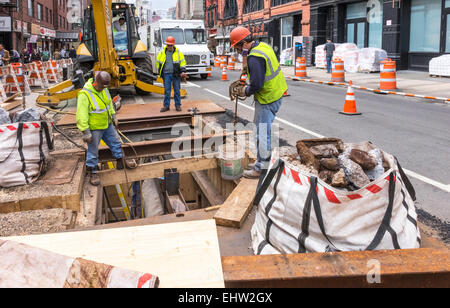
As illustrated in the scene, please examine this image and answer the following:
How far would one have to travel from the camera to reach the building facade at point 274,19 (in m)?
33.6

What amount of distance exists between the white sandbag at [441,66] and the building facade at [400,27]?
80.2 inches

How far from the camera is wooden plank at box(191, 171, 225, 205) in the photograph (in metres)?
7.39

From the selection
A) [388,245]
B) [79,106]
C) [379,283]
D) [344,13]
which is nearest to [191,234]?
[379,283]

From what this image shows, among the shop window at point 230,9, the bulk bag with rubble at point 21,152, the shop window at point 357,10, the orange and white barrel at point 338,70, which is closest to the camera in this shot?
the bulk bag with rubble at point 21,152

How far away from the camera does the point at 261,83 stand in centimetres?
526

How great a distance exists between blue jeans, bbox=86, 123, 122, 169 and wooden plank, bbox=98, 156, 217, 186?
344mm

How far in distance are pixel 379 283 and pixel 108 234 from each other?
1.84m

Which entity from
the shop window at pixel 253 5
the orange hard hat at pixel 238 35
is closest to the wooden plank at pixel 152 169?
the orange hard hat at pixel 238 35

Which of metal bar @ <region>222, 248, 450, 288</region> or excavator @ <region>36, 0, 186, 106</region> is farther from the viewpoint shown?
excavator @ <region>36, 0, 186, 106</region>

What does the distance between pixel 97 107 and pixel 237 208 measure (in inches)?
114

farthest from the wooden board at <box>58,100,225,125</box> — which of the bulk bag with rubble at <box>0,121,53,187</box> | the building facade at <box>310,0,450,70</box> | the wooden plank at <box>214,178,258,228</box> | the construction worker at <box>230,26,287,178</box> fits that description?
the building facade at <box>310,0,450,70</box>

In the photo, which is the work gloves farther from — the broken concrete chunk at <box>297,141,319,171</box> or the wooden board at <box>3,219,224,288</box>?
the wooden board at <box>3,219,224,288</box>

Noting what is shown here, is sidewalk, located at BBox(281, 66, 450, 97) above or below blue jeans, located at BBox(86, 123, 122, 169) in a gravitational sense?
above

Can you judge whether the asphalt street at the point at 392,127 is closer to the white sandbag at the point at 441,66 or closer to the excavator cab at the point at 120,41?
the excavator cab at the point at 120,41
